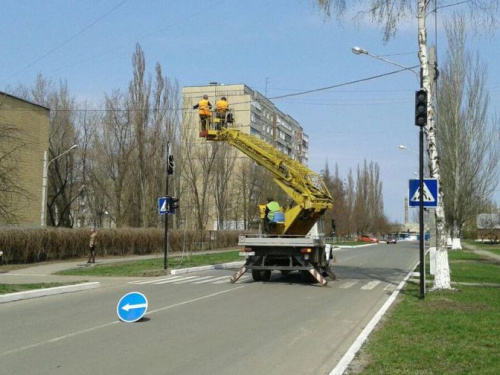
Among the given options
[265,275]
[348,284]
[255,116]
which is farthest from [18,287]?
[255,116]

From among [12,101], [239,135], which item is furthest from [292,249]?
[12,101]

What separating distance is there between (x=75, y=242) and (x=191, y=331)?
2373 cm

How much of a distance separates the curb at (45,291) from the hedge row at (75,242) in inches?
373

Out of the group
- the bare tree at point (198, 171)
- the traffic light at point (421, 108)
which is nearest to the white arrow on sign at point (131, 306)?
the traffic light at point (421, 108)

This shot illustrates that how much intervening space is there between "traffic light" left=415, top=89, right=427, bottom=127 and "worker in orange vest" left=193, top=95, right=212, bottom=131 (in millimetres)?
7671

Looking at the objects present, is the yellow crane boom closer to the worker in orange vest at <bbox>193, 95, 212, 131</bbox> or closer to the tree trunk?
the worker in orange vest at <bbox>193, 95, 212, 131</bbox>

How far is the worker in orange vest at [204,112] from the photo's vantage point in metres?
19.3

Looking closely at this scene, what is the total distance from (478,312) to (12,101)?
36.8m

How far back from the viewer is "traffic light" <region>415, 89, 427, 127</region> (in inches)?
555

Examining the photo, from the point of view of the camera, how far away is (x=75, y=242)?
3150cm

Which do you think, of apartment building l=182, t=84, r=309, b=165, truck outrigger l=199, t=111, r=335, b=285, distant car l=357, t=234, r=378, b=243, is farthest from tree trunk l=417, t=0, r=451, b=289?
distant car l=357, t=234, r=378, b=243

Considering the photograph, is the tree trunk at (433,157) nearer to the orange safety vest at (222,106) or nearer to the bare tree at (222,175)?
the orange safety vest at (222,106)

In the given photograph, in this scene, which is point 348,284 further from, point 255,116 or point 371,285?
point 255,116

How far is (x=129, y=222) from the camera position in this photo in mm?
48750
